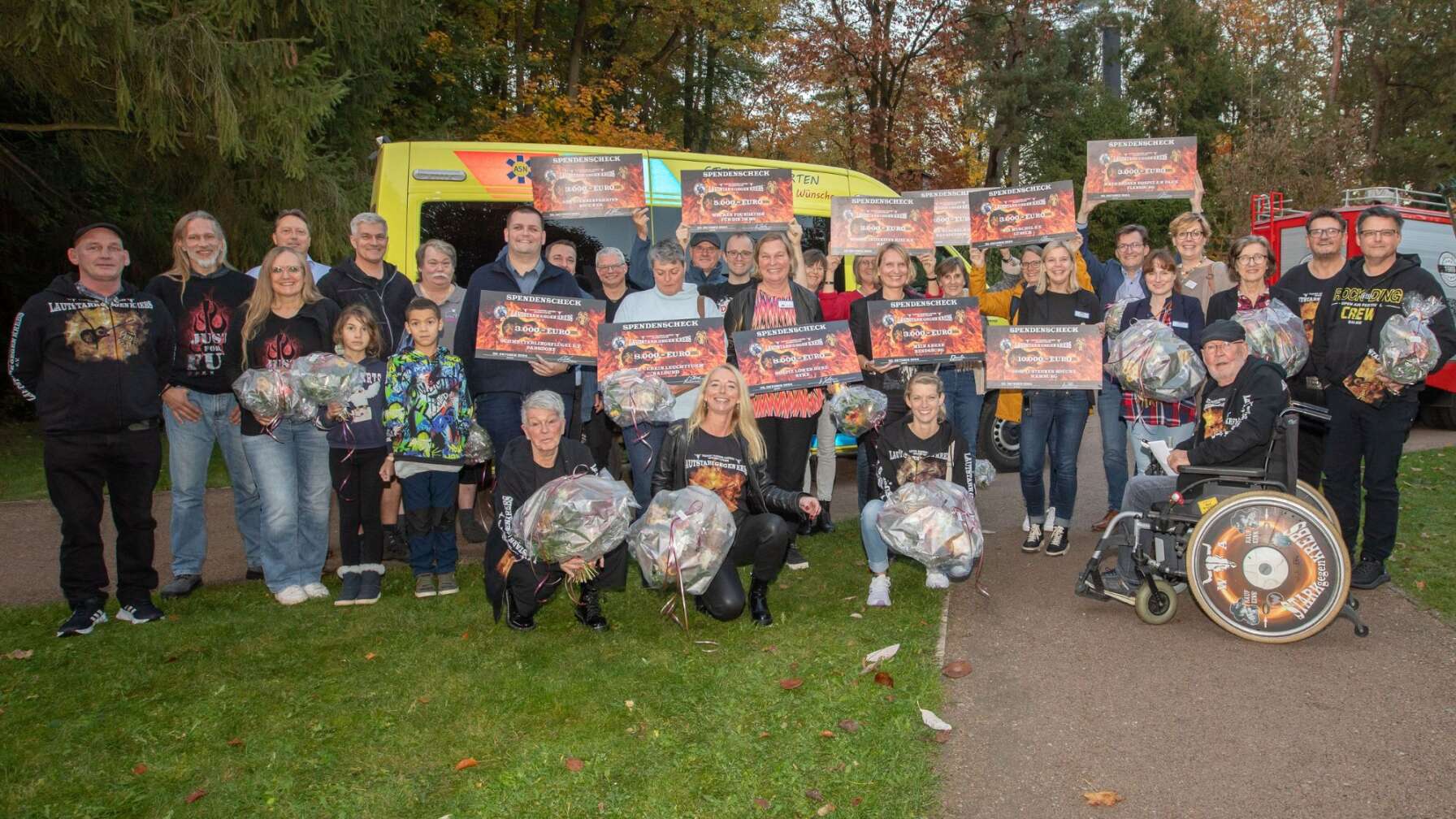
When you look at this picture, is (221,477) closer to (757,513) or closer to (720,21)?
(757,513)

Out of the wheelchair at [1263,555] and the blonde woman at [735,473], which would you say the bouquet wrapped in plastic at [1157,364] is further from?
the blonde woman at [735,473]

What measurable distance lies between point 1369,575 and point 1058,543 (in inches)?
66.5

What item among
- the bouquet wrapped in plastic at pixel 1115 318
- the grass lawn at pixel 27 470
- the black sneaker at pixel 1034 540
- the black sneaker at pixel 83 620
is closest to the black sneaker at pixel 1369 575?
the black sneaker at pixel 1034 540

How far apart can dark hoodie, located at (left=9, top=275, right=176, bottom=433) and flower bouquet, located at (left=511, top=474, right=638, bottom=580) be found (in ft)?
7.57

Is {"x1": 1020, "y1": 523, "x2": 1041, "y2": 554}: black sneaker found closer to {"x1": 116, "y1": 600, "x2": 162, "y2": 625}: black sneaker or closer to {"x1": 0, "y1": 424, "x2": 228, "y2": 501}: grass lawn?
{"x1": 116, "y1": 600, "x2": 162, "y2": 625}: black sneaker

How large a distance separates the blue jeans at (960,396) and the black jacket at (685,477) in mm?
1997

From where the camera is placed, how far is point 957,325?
6348 millimetres

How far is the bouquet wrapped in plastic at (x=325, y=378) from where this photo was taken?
5449mm

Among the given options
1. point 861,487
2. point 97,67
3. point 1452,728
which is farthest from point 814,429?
point 97,67

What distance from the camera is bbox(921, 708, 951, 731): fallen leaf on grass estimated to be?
3.98m

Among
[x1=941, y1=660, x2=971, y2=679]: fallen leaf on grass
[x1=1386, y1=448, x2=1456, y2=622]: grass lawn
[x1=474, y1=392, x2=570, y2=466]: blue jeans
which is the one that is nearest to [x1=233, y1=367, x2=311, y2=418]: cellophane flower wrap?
[x1=474, y1=392, x2=570, y2=466]: blue jeans

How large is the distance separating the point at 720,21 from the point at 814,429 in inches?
801

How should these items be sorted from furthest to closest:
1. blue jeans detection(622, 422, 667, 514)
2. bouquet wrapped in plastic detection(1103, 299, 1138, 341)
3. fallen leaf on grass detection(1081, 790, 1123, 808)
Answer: bouquet wrapped in plastic detection(1103, 299, 1138, 341) < blue jeans detection(622, 422, 667, 514) < fallen leaf on grass detection(1081, 790, 1123, 808)

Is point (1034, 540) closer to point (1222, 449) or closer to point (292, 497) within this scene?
point (1222, 449)
